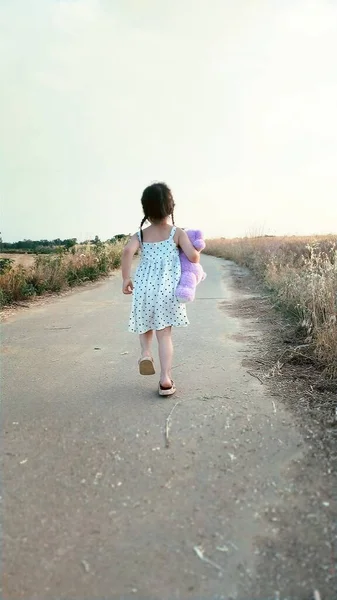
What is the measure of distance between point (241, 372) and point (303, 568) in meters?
2.27

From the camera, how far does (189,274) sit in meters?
3.65

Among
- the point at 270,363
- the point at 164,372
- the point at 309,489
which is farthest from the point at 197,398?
the point at 309,489

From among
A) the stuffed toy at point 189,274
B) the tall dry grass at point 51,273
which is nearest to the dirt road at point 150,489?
the stuffed toy at point 189,274

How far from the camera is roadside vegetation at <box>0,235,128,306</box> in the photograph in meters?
7.93

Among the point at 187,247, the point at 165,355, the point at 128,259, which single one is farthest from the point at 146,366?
the point at 187,247

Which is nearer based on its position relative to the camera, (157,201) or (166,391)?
(166,391)

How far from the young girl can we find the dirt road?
410 mm

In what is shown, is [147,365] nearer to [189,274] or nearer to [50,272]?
[189,274]

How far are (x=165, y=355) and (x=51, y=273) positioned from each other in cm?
633

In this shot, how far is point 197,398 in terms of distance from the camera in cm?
338

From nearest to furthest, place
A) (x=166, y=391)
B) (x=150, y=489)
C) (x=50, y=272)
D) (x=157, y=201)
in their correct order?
(x=150, y=489) < (x=166, y=391) < (x=157, y=201) < (x=50, y=272)

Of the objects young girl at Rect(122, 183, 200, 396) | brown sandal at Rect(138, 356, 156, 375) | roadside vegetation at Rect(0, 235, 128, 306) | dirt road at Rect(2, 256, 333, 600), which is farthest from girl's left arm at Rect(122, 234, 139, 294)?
Answer: roadside vegetation at Rect(0, 235, 128, 306)

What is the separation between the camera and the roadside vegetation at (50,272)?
7926mm

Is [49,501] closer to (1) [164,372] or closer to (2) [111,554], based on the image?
(2) [111,554]
